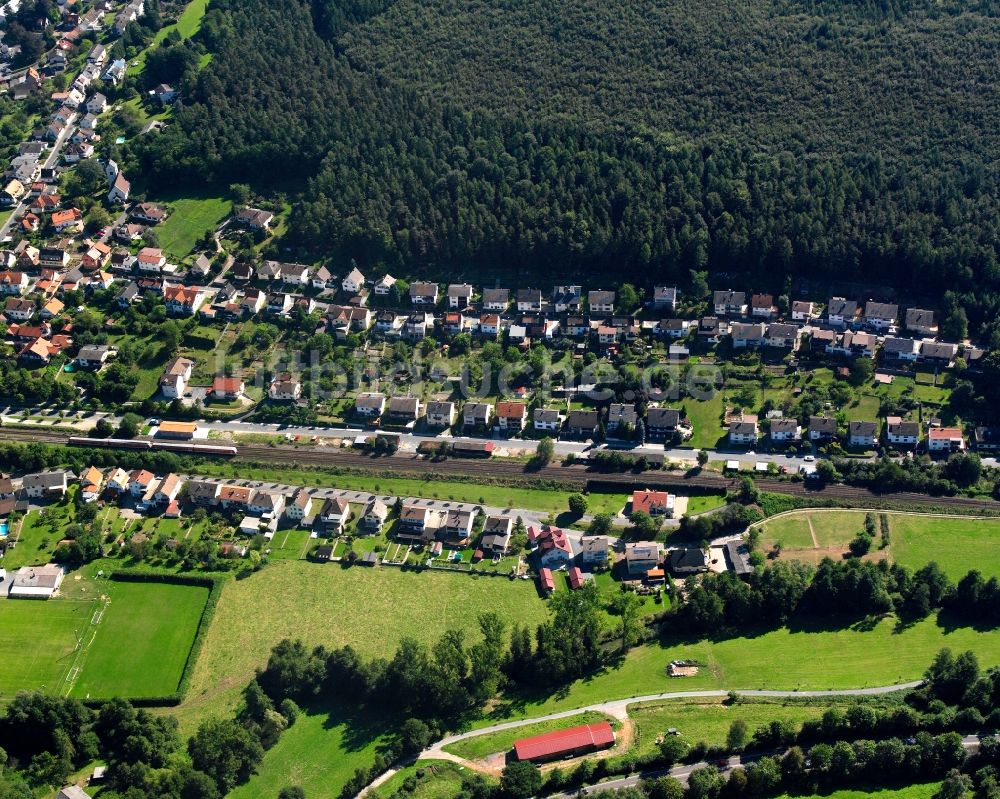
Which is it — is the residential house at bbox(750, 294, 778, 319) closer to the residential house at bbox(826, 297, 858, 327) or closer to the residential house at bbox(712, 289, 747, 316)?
the residential house at bbox(712, 289, 747, 316)

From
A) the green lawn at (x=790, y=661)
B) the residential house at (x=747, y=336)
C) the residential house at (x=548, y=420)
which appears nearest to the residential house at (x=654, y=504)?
the residential house at (x=548, y=420)

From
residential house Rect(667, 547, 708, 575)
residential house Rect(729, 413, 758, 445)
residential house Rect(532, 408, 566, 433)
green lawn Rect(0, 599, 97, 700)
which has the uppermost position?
residential house Rect(729, 413, 758, 445)

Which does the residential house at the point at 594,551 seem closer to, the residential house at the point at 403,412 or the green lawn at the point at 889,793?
the residential house at the point at 403,412

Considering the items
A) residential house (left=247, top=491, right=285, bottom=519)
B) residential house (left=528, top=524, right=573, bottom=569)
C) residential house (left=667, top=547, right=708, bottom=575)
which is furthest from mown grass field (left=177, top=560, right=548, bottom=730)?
residential house (left=667, top=547, right=708, bottom=575)

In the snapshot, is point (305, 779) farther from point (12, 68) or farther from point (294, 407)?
point (12, 68)

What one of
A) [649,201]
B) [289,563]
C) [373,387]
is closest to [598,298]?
[649,201]

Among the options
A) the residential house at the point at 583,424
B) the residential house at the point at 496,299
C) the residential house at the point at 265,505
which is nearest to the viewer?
the residential house at the point at 265,505

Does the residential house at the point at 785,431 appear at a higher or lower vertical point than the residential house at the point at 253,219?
lower

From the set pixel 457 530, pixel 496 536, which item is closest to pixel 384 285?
pixel 457 530
